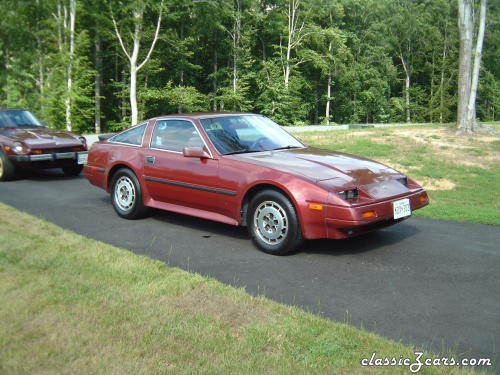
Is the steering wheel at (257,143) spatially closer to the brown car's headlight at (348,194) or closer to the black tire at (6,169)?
the brown car's headlight at (348,194)

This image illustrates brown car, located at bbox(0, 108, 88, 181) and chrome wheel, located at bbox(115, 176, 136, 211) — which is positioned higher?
brown car, located at bbox(0, 108, 88, 181)

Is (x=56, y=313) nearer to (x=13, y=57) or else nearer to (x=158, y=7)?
(x=158, y=7)

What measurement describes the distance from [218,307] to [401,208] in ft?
8.38

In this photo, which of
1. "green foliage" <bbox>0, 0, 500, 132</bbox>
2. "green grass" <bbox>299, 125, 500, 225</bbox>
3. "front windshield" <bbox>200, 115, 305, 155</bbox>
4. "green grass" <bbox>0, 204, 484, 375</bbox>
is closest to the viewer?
"green grass" <bbox>0, 204, 484, 375</bbox>

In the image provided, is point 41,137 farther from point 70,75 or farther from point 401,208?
point 70,75

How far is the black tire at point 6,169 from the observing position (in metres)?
10.3

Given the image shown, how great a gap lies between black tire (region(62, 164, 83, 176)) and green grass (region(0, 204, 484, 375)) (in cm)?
706

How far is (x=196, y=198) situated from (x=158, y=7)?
86.5ft

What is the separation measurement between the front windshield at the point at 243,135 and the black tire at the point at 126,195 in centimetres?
141

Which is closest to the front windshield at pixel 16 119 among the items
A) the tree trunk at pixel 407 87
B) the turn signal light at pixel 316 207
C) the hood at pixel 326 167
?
the hood at pixel 326 167

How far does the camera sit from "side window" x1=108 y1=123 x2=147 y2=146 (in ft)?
23.0

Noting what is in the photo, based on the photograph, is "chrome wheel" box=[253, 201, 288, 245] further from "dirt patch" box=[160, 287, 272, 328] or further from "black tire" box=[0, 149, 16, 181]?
"black tire" box=[0, 149, 16, 181]

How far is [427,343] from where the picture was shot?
128 inches

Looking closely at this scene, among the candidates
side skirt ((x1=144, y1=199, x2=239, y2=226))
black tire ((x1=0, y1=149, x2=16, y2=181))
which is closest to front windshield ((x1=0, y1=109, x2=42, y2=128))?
black tire ((x1=0, y1=149, x2=16, y2=181))
